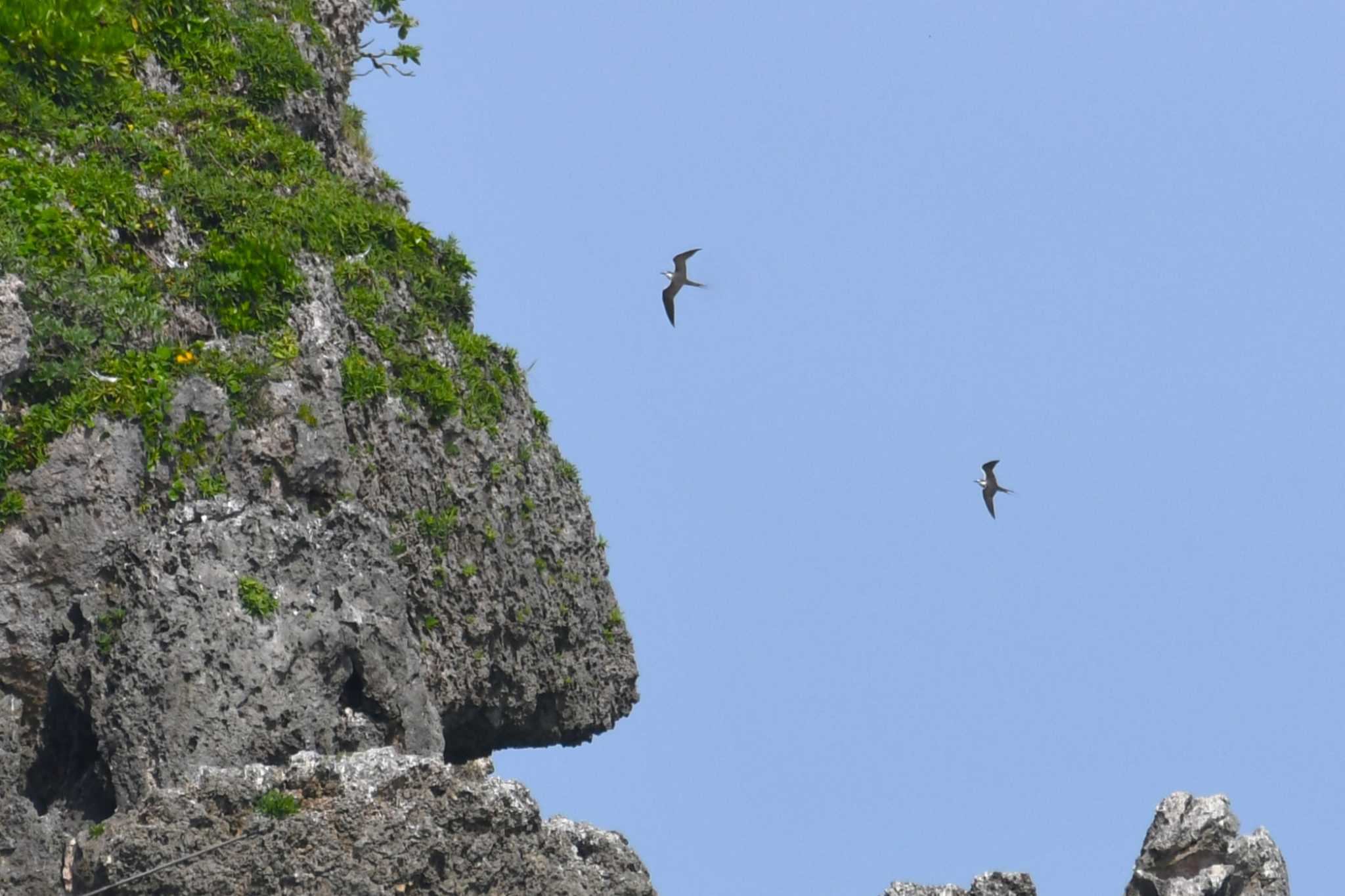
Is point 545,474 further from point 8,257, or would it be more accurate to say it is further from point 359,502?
point 8,257

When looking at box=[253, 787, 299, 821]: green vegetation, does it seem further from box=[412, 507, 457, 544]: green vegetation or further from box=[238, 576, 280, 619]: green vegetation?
box=[412, 507, 457, 544]: green vegetation

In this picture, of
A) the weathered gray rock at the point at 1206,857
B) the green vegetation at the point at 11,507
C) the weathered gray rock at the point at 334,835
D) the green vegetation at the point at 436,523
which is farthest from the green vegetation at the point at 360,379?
the weathered gray rock at the point at 1206,857

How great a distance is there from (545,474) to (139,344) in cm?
556

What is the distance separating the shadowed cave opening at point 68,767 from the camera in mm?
13125

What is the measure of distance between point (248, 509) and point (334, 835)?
3.59 metres

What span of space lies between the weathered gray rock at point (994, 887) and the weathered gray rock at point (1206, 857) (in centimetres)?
167

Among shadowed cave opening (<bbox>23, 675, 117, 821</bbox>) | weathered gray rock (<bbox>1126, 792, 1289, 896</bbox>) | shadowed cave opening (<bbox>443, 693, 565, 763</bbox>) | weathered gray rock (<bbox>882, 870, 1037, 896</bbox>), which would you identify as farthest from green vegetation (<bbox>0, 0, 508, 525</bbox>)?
weathered gray rock (<bbox>1126, 792, 1289, 896</bbox>)

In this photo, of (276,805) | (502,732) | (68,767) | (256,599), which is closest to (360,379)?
(256,599)

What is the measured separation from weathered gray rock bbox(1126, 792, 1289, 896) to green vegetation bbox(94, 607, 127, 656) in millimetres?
9726

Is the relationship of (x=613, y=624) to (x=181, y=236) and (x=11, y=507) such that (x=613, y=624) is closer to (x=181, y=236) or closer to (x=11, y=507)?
(x=181, y=236)

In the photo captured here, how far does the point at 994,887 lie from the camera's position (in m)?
15.1

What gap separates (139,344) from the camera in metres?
14.5

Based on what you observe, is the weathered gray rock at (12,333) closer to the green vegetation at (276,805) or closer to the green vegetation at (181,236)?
the green vegetation at (181,236)

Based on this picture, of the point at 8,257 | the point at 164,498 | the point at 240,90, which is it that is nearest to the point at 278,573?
the point at 164,498
